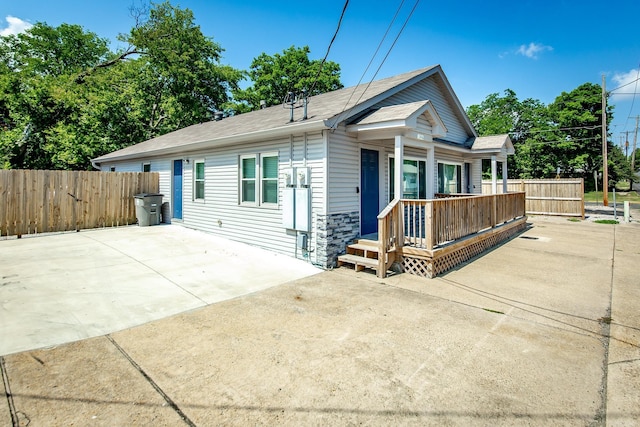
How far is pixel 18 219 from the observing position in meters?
9.95

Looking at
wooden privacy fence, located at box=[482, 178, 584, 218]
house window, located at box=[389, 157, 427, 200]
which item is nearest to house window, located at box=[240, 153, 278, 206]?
house window, located at box=[389, 157, 427, 200]

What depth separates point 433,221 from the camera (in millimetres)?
6465

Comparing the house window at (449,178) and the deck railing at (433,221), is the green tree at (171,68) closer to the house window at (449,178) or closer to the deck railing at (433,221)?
the house window at (449,178)

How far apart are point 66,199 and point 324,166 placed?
9.41 metres

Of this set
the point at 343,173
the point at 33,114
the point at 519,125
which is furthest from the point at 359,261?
the point at 519,125

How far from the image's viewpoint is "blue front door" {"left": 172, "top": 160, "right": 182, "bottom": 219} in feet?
40.2

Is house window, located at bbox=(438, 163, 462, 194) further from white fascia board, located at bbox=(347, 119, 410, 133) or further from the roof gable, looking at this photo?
white fascia board, located at bbox=(347, 119, 410, 133)

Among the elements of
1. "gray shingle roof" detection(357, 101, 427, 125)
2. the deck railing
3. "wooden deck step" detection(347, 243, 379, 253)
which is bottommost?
"wooden deck step" detection(347, 243, 379, 253)

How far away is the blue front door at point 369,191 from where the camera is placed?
8.20 m

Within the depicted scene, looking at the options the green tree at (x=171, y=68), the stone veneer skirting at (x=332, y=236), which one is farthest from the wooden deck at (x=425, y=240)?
the green tree at (x=171, y=68)

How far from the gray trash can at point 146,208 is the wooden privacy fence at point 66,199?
0.62m

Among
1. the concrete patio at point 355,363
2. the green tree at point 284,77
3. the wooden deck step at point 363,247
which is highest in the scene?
the green tree at point 284,77

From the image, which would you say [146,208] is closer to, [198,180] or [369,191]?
[198,180]

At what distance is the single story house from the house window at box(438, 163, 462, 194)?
0.24 ft
